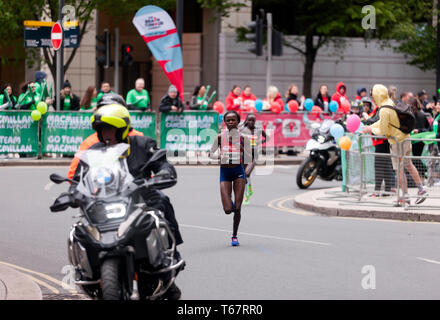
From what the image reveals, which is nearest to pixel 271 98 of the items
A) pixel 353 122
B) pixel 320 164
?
pixel 320 164

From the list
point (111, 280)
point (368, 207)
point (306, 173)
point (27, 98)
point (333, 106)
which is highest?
point (27, 98)

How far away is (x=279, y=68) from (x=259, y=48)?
13.2 m

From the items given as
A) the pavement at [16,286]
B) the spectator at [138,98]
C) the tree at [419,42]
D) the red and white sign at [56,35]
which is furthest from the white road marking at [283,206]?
the tree at [419,42]

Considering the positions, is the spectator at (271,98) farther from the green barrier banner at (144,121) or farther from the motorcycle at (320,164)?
the motorcycle at (320,164)

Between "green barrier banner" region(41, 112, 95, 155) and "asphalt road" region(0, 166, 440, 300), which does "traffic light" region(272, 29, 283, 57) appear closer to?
"green barrier banner" region(41, 112, 95, 155)

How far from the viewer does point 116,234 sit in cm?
643

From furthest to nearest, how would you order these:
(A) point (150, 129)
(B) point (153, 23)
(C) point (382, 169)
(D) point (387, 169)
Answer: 1. (A) point (150, 129)
2. (B) point (153, 23)
3. (C) point (382, 169)
4. (D) point (387, 169)

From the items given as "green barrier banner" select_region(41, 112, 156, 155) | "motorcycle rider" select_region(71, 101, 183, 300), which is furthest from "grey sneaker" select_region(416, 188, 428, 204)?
"green barrier banner" select_region(41, 112, 156, 155)

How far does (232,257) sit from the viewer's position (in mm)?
10211

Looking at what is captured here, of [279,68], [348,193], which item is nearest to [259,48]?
[348,193]

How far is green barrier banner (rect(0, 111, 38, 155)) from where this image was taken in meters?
22.2

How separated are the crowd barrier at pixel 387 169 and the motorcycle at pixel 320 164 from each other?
5.46 feet

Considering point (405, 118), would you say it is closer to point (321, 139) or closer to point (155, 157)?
point (321, 139)

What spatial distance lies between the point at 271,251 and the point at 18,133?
12.9m
